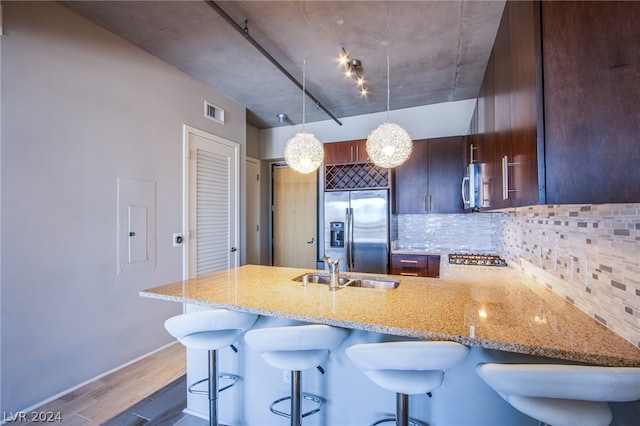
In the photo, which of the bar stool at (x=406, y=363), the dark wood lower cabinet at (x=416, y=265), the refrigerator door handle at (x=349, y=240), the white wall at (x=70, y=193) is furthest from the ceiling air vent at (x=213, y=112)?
the bar stool at (x=406, y=363)

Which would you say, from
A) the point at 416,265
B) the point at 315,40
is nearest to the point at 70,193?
the point at 315,40

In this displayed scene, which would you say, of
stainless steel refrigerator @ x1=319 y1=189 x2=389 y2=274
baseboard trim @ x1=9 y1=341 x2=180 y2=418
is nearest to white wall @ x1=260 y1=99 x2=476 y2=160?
stainless steel refrigerator @ x1=319 y1=189 x2=389 y2=274

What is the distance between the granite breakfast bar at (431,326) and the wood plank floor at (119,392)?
0.54 metres

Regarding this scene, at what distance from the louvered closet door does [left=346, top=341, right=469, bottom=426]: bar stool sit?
2.69 metres

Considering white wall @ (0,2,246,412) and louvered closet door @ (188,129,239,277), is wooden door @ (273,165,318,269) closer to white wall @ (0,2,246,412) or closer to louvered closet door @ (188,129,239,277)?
louvered closet door @ (188,129,239,277)

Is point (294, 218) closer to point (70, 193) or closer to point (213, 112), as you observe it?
point (213, 112)

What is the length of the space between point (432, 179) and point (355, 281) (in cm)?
237

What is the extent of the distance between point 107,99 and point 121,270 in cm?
148

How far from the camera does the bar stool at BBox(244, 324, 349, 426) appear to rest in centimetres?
128

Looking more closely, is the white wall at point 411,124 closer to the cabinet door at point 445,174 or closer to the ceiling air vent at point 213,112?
the cabinet door at point 445,174

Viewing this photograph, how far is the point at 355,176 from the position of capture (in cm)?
422

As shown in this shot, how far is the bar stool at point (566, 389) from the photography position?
0.88m

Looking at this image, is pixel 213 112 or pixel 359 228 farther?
pixel 359 228

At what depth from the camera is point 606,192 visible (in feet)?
3.06
